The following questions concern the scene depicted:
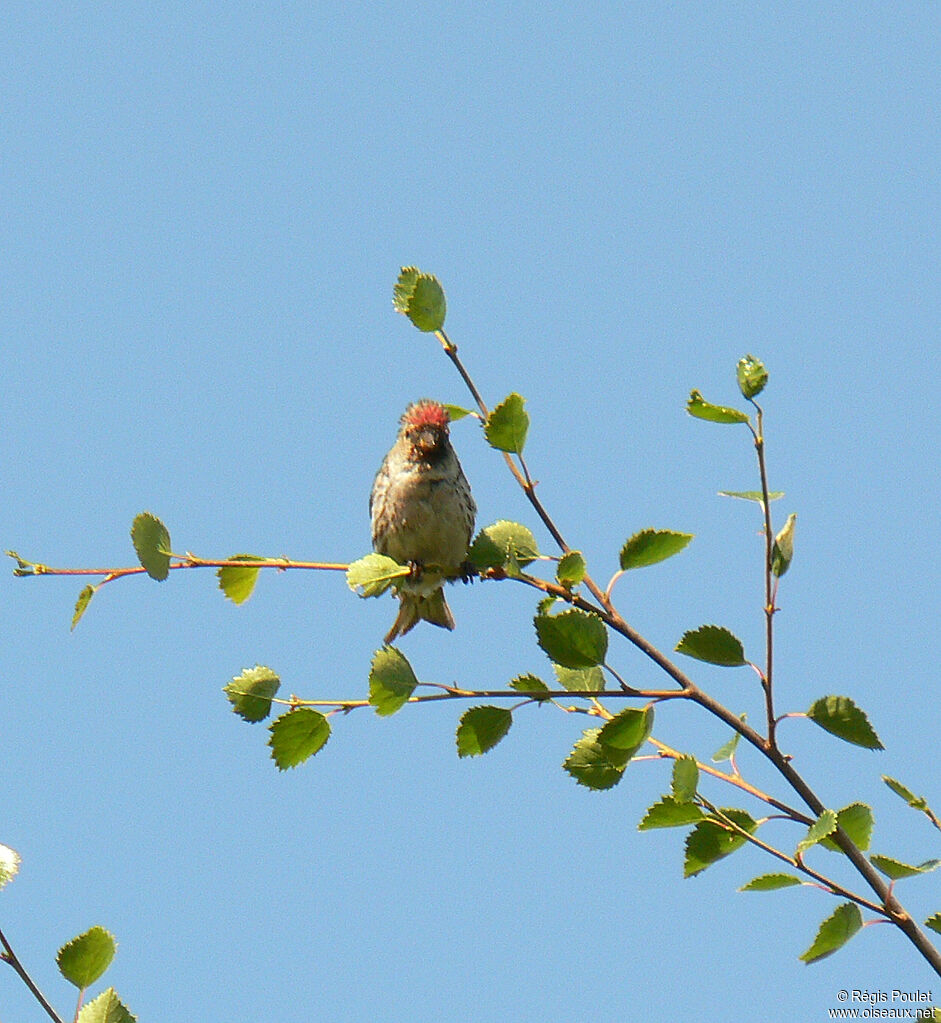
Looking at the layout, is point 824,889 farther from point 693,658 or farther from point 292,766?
point 292,766

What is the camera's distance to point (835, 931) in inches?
125

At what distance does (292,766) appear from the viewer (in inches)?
137

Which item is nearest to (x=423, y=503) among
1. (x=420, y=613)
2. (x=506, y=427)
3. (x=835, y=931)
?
(x=420, y=613)

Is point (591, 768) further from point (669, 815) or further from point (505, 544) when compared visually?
point (505, 544)

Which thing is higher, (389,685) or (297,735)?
(389,685)

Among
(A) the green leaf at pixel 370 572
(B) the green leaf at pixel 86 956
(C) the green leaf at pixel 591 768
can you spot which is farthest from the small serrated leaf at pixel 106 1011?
(A) the green leaf at pixel 370 572

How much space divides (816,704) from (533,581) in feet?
2.57

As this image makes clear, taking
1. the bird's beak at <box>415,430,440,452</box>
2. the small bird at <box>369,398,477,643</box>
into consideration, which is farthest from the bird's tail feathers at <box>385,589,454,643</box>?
the bird's beak at <box>415,430,440,452</box>

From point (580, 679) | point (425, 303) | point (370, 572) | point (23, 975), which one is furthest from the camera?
point (370, 572)

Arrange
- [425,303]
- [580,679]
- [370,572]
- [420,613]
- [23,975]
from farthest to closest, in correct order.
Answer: [420,613]
[370,572]
[425,303]
[580,679]
[23,975]

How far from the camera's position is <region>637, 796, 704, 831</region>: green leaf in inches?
128

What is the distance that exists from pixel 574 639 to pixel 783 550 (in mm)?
554

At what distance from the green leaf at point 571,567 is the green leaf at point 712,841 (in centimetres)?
67

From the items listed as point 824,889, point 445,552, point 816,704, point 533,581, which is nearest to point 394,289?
point 533,581
